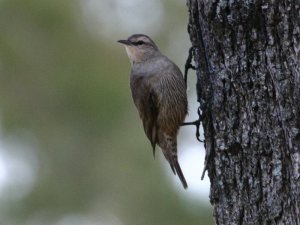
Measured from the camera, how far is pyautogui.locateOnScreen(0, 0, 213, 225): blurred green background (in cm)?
1162

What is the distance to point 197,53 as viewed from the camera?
4180 millimetres

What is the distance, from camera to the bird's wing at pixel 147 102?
5643 millimetres

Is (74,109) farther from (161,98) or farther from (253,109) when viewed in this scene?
(253,109)

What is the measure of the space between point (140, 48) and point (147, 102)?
0.41 metres

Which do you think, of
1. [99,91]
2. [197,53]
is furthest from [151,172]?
[197,53]

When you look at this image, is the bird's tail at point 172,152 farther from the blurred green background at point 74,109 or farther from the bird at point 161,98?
the blurred green background at point 74,109

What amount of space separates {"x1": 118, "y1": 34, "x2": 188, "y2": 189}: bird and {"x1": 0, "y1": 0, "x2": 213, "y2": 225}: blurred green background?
555 centimetres

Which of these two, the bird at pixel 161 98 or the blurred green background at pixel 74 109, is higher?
the bird at pixel 161 98

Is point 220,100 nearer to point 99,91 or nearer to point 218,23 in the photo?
point 218,23

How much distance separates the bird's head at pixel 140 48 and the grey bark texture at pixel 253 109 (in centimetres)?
181

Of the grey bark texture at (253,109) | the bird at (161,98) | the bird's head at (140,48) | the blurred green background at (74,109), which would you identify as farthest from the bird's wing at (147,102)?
the blurred green background at (74,109)

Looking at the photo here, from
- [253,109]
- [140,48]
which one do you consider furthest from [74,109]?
[253,109]

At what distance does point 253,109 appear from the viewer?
3.82 metres

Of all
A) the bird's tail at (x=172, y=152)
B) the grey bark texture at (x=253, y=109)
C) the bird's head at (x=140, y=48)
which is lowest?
the bird's tail at (x=172, y=152)
